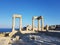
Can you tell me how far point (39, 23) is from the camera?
117 feet

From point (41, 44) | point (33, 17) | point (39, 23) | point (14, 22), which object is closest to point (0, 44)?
point (41, 44)

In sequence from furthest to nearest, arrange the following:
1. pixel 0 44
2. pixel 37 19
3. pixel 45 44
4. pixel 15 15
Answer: pixel 37 19 → pixel 15 15 → pixel 0 44 → pixel 45 44

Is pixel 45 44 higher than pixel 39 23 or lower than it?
lower

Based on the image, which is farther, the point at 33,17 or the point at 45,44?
the point at 33,17

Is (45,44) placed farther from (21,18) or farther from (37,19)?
(37,19)

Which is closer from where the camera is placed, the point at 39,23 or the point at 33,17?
the point at 33,17

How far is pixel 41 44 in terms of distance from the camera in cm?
1105

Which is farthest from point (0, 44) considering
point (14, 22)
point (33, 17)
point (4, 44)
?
point (33, 17)

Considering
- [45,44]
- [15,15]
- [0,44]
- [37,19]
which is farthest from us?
[37,19]

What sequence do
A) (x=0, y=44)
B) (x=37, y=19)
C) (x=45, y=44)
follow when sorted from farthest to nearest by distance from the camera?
(x=37, y=19) → (x=0, y=44) → (x=45, y=44)

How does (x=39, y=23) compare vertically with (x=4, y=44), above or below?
above

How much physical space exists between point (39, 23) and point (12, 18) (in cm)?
860

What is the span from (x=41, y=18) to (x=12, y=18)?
7.81 metres

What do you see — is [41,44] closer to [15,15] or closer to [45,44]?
[45,44]
